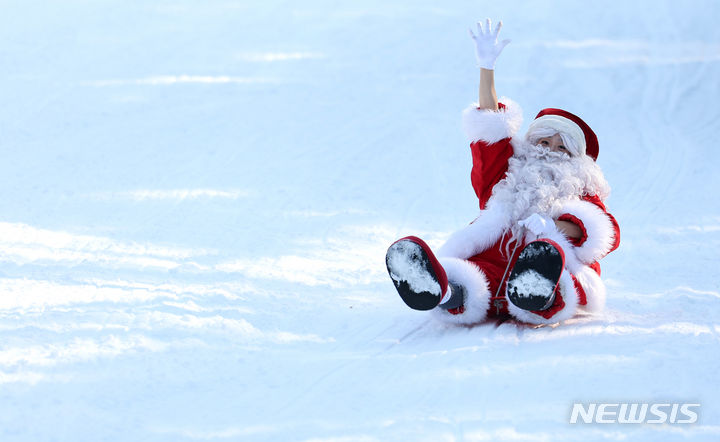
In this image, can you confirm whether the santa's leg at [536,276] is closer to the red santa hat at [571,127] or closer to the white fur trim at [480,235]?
the white fur trim at [480,235]

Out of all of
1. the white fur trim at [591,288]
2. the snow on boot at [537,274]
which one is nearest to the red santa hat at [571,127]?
the white fur trim at [591,288]

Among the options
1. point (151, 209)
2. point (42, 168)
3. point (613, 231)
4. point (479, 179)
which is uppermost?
point (42, 168)

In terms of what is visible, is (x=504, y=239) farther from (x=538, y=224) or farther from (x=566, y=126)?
(x=566, y=126)

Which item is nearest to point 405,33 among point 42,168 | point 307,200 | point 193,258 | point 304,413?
point 307,200

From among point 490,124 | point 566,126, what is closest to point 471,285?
point 490,124

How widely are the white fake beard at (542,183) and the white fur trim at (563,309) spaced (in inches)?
10.2

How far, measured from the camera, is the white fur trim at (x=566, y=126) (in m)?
3.00

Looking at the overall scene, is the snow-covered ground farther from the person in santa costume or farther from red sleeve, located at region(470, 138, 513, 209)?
red sleeve, located at region(470, 138, 513, 209)

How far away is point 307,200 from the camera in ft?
15.8

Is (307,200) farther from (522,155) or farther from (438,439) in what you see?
(438,439)

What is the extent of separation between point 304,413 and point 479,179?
1.28m

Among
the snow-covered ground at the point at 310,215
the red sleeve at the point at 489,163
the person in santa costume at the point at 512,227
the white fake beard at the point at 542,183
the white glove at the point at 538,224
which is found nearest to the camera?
the snow-covered ground at the point at 310,215

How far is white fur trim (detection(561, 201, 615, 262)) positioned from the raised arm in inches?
19.9

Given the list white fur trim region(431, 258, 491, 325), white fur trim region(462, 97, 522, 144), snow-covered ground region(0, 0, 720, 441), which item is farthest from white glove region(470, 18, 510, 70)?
snow-covered ground region(0, 0, 720, 441)
